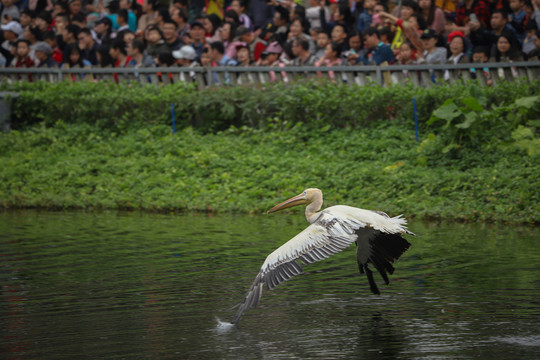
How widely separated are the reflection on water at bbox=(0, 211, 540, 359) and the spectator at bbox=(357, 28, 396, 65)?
16.8 ft

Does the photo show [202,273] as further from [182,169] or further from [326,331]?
[182,169]

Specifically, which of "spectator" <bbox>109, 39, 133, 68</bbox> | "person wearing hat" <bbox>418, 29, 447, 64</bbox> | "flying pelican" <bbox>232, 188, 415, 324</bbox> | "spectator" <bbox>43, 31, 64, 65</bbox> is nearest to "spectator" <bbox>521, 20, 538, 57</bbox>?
"person wearing hat" <bbox>418, 29, 447, 64</bbox>

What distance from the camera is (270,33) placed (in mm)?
18828

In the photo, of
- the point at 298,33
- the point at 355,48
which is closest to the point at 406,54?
the point at 355,48

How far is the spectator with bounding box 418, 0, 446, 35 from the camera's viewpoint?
54.9 feet

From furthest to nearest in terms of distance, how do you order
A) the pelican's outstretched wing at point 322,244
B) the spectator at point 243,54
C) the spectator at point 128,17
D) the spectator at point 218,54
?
the spectator at point 128,17, the spectator at point 218,54, the spectator at point 243,54, the pelican's outstretched wing at point 322,244

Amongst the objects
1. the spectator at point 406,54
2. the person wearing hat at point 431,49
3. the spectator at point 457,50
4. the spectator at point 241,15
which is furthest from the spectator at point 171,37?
the spectator at point 457,50

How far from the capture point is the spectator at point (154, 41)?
19281 millimetres

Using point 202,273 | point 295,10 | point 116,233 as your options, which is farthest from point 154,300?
point 295,10

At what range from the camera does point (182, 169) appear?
15.6m

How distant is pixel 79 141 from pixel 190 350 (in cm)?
1159

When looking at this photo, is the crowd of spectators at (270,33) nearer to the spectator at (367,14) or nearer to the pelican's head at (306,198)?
the spectator at (367,14)

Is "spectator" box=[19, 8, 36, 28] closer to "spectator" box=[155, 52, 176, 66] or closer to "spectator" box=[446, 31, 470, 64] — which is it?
"spectator" box=[155, 52, 176, 66]

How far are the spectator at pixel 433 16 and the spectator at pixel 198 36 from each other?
196 inches
